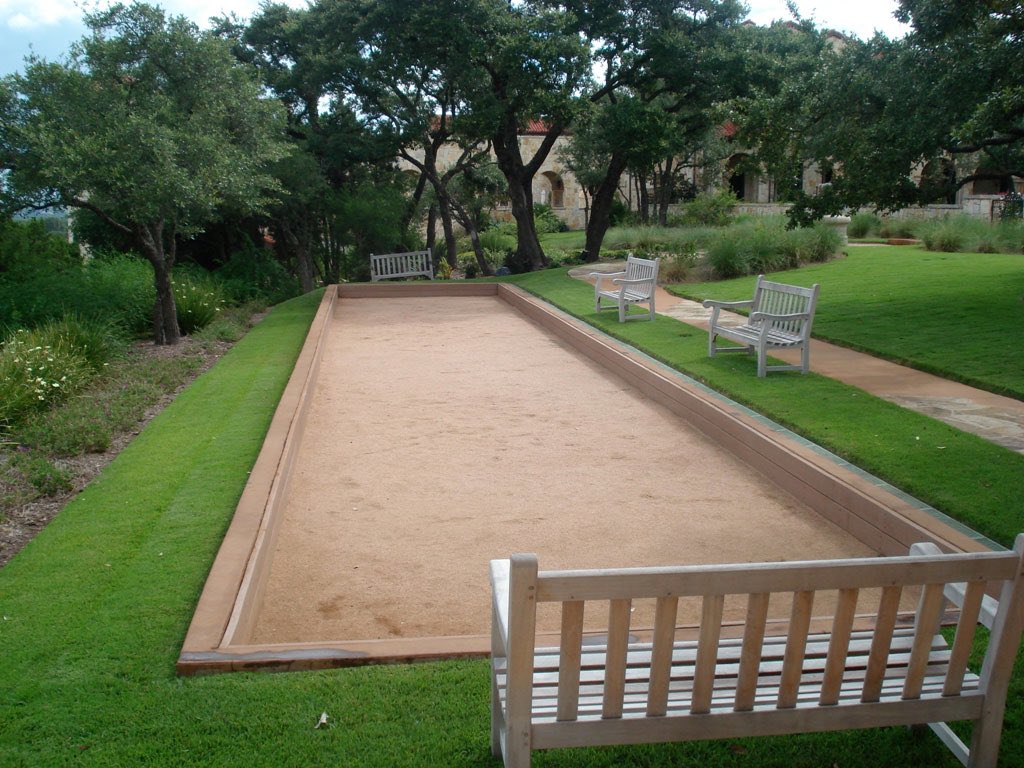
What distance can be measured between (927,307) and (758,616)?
37.0ft

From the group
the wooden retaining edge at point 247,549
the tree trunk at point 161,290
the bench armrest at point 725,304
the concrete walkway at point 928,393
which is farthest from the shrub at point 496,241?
the wooden retaining edge at point 247,549

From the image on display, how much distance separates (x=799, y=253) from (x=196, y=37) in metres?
12.1

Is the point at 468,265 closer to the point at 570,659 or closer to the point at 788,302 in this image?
the point at 788,302

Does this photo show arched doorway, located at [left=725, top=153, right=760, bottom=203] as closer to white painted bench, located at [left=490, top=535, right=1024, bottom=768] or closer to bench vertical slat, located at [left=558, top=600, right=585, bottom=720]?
white painted bench, located at [left=490, top=535, right=1024, bottom=768]

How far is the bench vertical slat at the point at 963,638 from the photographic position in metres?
2.62

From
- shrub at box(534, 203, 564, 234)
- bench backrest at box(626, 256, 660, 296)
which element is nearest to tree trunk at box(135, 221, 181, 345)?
bench backrest at box(626, 256, 660, 296)

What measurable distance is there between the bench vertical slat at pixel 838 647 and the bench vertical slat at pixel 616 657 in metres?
0.62

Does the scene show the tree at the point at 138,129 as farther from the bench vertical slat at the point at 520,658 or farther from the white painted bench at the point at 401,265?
the bench vertical slat at the point at 520,658

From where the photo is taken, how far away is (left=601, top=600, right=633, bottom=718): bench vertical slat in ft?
8.11

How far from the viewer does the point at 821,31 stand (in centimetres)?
2142

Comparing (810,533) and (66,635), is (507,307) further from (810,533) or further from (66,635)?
(66,635)

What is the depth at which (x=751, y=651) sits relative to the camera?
2.62 meters

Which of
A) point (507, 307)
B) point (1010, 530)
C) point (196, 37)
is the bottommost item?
point (507, 307)

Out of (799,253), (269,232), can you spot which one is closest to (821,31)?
(799,253)
